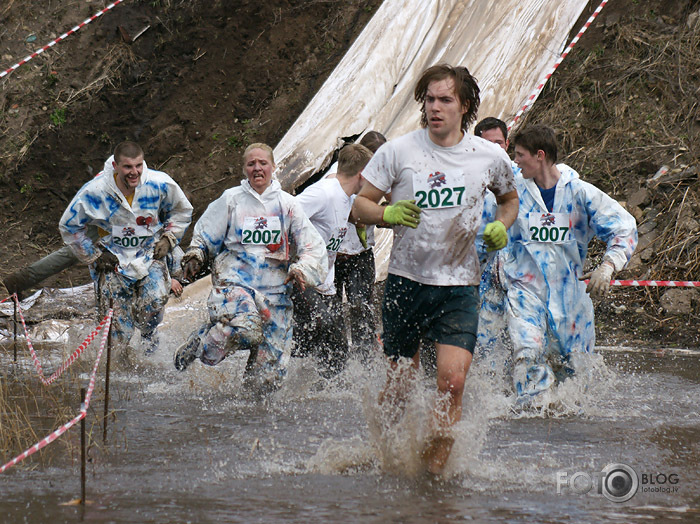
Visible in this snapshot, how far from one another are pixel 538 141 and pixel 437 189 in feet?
6.12

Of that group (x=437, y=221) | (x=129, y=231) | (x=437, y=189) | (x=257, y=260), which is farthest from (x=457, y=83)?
(x=129, y=231)

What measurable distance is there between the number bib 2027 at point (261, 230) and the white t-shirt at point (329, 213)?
752 millimetres

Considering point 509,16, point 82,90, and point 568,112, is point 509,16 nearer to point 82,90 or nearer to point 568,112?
point 568,112

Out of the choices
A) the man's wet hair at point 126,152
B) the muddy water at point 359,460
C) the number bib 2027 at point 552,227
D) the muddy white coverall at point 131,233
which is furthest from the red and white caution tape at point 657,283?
the man's wet hair at point 126,152

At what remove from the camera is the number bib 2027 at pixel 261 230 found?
6.66m

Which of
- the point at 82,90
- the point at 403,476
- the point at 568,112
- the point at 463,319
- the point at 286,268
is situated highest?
the point at 82,90

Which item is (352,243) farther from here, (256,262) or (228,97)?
(228,97)

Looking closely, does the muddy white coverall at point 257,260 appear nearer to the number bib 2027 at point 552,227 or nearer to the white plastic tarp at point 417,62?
the number bib 2027 at point 552,227

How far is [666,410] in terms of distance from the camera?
650 cm

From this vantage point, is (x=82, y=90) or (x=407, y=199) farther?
(x=82, y=90)

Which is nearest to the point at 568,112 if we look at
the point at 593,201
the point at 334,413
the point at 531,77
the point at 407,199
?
the point at 531,77

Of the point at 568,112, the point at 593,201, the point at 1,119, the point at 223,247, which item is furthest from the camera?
the point at 1,119

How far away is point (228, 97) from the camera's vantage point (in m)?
15.4

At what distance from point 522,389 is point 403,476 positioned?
1932 mm
